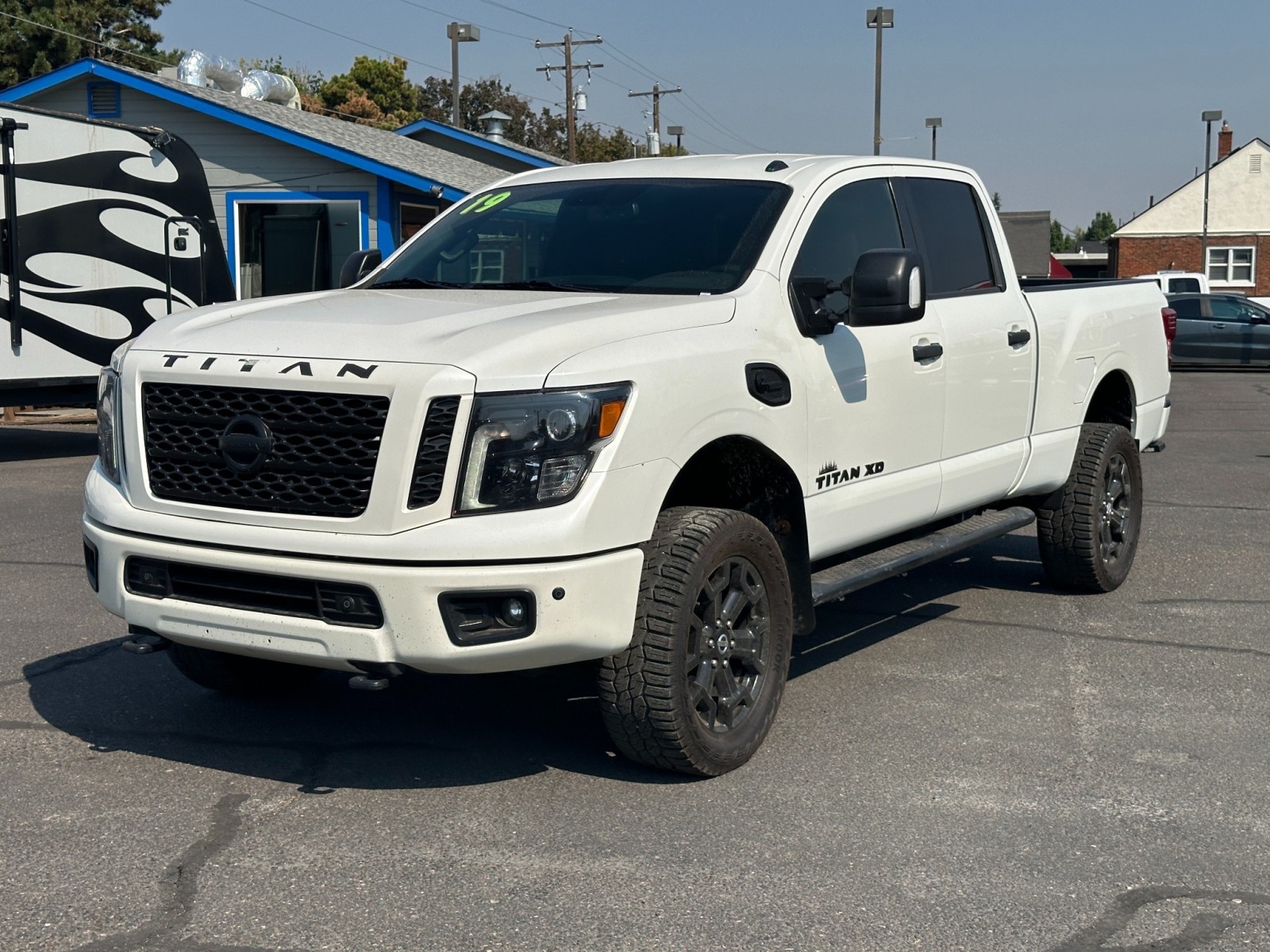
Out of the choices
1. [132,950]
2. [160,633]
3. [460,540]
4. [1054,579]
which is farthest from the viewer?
[1054,579]

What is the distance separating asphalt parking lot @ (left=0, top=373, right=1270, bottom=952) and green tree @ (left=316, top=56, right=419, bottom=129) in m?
70.2

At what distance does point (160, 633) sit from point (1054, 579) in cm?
470

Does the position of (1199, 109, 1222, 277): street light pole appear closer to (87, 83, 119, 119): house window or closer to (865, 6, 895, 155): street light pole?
(865, 6, 895, 155): street light pole

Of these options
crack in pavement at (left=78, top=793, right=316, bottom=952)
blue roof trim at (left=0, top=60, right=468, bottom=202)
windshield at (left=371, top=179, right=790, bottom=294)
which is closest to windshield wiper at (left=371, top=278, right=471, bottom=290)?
windshield at (left=371, top=179, right=790, bottom=294)

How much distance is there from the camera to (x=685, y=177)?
19.7ft

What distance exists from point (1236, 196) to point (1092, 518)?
54.1m

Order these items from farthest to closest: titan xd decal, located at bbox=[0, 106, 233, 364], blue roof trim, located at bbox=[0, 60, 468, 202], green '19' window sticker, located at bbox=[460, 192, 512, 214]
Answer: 1. blue roof trim, located at bbox=[0, 60, 468, 202]
2. titan xd decal, located at bbox=[0, 106, 233, 364]
3. green '19' window sticker, located at bbox=[460, 192, 512, 214]

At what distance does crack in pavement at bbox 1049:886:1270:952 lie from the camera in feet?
11.9

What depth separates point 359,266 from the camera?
6582 mm

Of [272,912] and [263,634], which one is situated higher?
[263,634]

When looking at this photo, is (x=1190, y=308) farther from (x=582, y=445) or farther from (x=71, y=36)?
(x=71, y=36)

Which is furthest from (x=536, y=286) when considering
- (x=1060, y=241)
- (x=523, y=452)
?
(x=1060, y=241)

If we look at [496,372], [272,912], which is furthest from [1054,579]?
[272,912]

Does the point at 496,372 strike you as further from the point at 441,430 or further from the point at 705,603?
the point at 705,603
